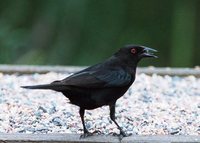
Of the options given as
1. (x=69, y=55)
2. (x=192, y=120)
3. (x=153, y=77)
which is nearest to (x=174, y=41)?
(x=69, y=55)

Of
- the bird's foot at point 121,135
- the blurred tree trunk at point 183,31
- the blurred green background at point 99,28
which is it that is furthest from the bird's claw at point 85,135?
the blurred tree trunk at point 183,31

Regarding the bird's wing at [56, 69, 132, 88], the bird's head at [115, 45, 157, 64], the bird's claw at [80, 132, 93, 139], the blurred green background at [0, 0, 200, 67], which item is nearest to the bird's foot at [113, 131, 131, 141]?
the bird's claw at [80, 132, 93, 139]

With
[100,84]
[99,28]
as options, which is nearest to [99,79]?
[100,84]

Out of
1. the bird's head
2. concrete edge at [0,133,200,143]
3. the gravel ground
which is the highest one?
the bird's head

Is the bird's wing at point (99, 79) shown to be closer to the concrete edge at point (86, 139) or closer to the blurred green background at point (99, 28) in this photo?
the concrete edge at point (86, 139)

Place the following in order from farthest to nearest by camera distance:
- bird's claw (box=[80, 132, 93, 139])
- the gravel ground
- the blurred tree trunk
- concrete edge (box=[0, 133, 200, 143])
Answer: the blurred tree trunk → the gravel ground → bird's claw (box=[80, 132, 93, 139]) → concrete edge (box=[0, 133, 200, 143])

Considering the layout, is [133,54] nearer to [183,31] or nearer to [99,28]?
[99,28]

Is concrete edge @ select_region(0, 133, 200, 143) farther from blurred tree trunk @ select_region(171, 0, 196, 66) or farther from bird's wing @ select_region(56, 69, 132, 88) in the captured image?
blurred tree trunk @ select_region(171, 0, 196, 66)

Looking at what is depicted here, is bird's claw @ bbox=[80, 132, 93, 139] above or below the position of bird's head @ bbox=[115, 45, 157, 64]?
below
